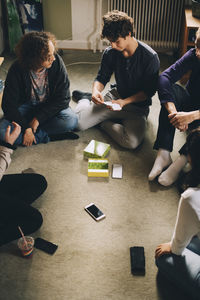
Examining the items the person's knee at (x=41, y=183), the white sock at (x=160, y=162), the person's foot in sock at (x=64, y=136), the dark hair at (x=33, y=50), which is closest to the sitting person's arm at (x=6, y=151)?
the person's knee at (x=41, y=183)

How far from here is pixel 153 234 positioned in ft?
6.61

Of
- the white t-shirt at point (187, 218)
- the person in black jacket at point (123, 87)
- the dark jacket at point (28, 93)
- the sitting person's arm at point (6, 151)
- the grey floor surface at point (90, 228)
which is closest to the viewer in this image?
the white t-shirt at point (187, 218)

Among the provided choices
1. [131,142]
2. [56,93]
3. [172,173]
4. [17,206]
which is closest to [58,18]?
[56,93]

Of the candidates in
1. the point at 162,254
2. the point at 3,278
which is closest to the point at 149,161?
the point at 162,254

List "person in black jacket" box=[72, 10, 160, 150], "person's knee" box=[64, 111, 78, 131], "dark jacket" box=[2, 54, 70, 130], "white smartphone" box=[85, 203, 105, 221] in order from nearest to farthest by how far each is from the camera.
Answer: "white smartphone" box=[85, 203, 105, 221]
"person in black jacket" box=[72, 10, 160, 150]
"dark jacket" box=[2, 54, 70, 130]
"person's knee" box=[64, 111, 78, 131]

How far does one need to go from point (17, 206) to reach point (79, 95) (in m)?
1.58

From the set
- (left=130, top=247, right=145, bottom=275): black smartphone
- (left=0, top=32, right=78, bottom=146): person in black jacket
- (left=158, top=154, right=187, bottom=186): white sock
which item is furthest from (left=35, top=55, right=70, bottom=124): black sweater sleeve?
(left=130, top=247, right=145, bottom=275): black smartphone

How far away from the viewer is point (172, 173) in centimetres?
232

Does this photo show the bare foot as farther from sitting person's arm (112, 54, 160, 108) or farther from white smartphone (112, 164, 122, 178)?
sitting person's arm (112, 54, 160, 108)

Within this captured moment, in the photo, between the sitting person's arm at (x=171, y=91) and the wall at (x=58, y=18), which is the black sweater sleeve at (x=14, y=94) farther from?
the wall at (x=58, y=18)

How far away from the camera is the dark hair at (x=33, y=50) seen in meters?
2.22

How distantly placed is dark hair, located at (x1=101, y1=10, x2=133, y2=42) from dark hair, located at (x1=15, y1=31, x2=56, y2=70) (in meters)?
0.40

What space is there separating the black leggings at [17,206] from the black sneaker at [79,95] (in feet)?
4.02

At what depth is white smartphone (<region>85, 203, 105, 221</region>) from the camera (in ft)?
6.86
